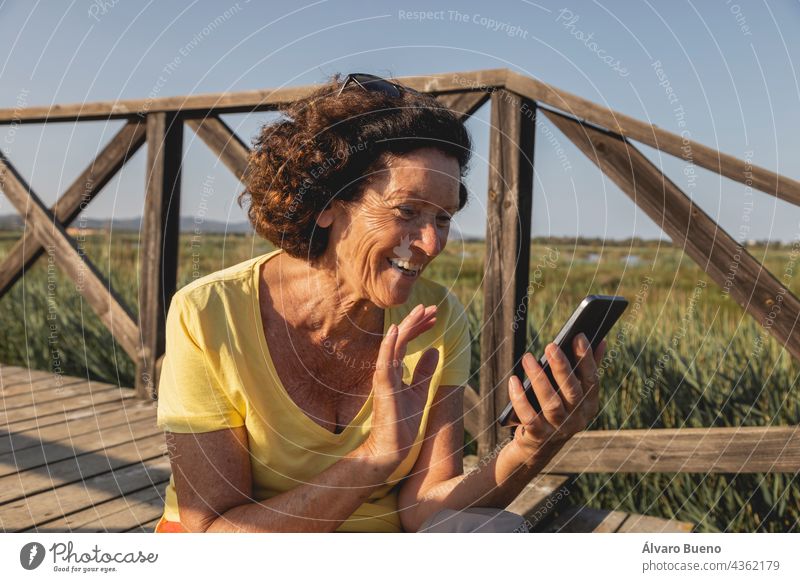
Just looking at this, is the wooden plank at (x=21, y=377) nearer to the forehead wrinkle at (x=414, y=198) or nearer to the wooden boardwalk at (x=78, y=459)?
the wooden boardwalk at (x=78, y=459)

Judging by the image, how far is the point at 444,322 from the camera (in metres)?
1.74

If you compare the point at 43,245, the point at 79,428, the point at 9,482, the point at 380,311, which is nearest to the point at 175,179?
the point at 43,245

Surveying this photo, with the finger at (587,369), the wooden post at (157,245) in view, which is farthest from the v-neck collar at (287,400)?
the wooden post at (157,245)

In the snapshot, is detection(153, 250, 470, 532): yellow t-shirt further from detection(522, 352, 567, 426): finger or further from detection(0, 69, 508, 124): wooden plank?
detection(0, 69, 508, 124): wooden plank

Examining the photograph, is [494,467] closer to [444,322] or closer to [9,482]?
[444,322]

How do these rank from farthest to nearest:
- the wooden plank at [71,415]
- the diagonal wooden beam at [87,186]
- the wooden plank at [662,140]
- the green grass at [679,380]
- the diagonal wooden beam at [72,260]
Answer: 1. the diagonal wooden beam at [72,260]
2. the diagonal wooden beam at [87,186]
3. the wooden plank at [71,415]
4. the green grass at [679,380]
5. the wooden plank at [662,140]

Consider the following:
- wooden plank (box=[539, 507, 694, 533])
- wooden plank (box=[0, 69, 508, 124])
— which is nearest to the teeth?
wooden plank (box=[0, 69, 508, 124])

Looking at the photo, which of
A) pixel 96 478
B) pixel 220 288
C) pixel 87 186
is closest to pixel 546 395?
pixel 220 288

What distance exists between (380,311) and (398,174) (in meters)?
0.38

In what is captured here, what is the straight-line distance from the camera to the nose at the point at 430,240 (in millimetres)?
1481

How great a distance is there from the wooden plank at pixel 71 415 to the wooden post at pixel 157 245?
133mm

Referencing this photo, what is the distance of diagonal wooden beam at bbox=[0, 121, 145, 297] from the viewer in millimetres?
3658

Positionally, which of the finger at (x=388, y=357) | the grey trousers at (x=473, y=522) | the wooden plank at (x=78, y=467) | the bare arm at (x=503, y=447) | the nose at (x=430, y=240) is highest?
the nose at (x=430, y=240)

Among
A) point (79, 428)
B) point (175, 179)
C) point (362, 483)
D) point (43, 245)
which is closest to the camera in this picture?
point (362, 483)
